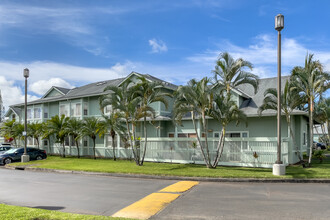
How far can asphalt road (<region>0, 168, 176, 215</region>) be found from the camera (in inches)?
316

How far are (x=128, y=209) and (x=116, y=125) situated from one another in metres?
14.6

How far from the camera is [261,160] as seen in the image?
1658 cm

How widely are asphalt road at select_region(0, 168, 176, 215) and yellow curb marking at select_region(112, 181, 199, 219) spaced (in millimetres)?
285

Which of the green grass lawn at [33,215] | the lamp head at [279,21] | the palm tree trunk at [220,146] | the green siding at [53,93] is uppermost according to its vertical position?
the lamp head at [279,21]

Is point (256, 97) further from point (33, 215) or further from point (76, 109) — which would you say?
point (33, 215)

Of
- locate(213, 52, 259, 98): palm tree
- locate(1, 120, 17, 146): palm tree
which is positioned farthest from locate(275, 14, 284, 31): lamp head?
locate(1, 120, 17, 146): palm tree

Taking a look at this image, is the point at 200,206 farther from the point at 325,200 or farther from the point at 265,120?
the point at 265,120

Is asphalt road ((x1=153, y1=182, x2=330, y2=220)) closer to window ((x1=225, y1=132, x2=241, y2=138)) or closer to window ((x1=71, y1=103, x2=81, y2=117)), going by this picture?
window ((x1=225, y1=132, x2=241, y2=138))

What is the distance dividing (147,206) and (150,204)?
9.7 inches

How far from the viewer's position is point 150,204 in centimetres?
825

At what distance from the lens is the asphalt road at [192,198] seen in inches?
286

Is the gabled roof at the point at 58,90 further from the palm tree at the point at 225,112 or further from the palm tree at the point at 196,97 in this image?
the palm tree at the point at 225,112

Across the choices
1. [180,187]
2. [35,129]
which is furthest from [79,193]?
[35,129]

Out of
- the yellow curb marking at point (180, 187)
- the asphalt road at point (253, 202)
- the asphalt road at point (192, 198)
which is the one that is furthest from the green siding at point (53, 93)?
the asphalt road at point (253, 202)
